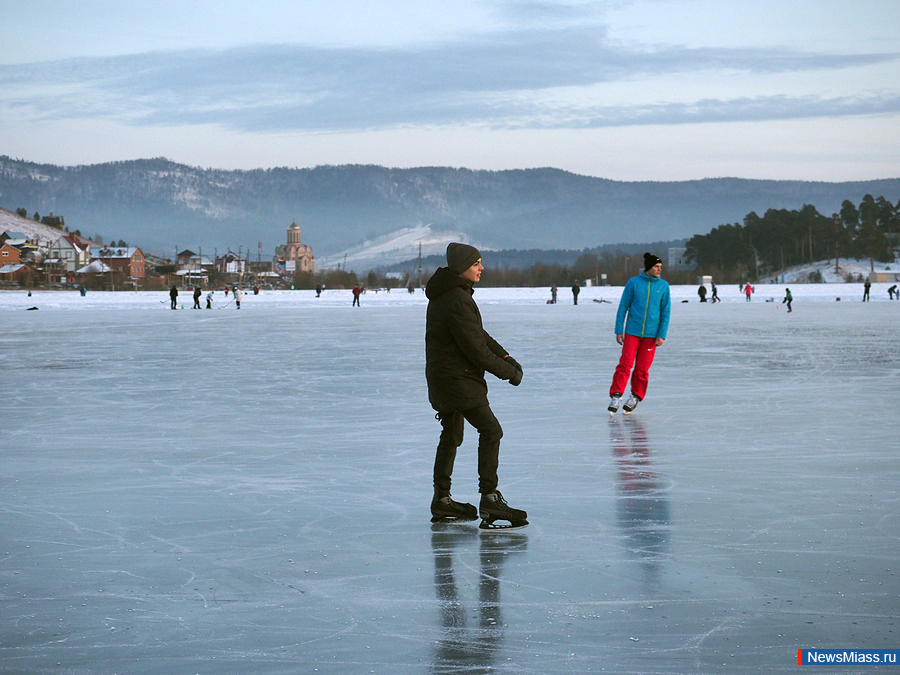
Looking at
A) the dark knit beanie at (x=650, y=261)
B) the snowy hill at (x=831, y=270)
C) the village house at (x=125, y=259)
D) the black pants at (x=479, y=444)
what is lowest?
the black pants at (x=479, y=444)

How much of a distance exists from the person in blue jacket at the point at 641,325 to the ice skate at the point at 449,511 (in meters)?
4.68

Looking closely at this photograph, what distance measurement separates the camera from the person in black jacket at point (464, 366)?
5387 mm

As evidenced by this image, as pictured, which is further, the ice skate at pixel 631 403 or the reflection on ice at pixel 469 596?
the ice skate at pixel 631 403

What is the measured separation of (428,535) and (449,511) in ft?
0.94

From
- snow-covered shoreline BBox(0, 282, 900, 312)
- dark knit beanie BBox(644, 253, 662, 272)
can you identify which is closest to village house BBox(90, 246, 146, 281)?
snow-covered shoreline BBox(0, 282, 900, 312)

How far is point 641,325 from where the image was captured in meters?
10.2

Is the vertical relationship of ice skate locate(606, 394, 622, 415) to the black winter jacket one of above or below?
below

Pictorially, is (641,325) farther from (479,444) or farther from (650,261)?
(479,444)

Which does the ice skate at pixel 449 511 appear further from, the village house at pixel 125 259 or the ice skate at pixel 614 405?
the village house at pixel 125 259

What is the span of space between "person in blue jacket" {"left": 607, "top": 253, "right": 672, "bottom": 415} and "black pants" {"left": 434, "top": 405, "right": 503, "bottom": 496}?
4631 millimetres

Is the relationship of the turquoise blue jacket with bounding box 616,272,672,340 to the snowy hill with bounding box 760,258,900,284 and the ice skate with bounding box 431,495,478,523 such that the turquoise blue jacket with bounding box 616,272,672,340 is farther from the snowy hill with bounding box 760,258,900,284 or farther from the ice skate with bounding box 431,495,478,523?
the snowy hill with bounding box 760,258,900,284

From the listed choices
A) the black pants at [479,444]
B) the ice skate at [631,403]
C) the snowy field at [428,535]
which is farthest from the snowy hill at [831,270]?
the black pants at [479,444]

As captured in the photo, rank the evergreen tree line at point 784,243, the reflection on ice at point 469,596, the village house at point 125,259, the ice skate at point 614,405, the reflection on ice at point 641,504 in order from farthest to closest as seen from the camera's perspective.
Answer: the village house at point 125,259 < the evergreen tree line at point 784,243 < the ice skate at point 614,405 < the reflection on ice at point 641,504 < the reflection on ice at point 469,596

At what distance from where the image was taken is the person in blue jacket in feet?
33.3
